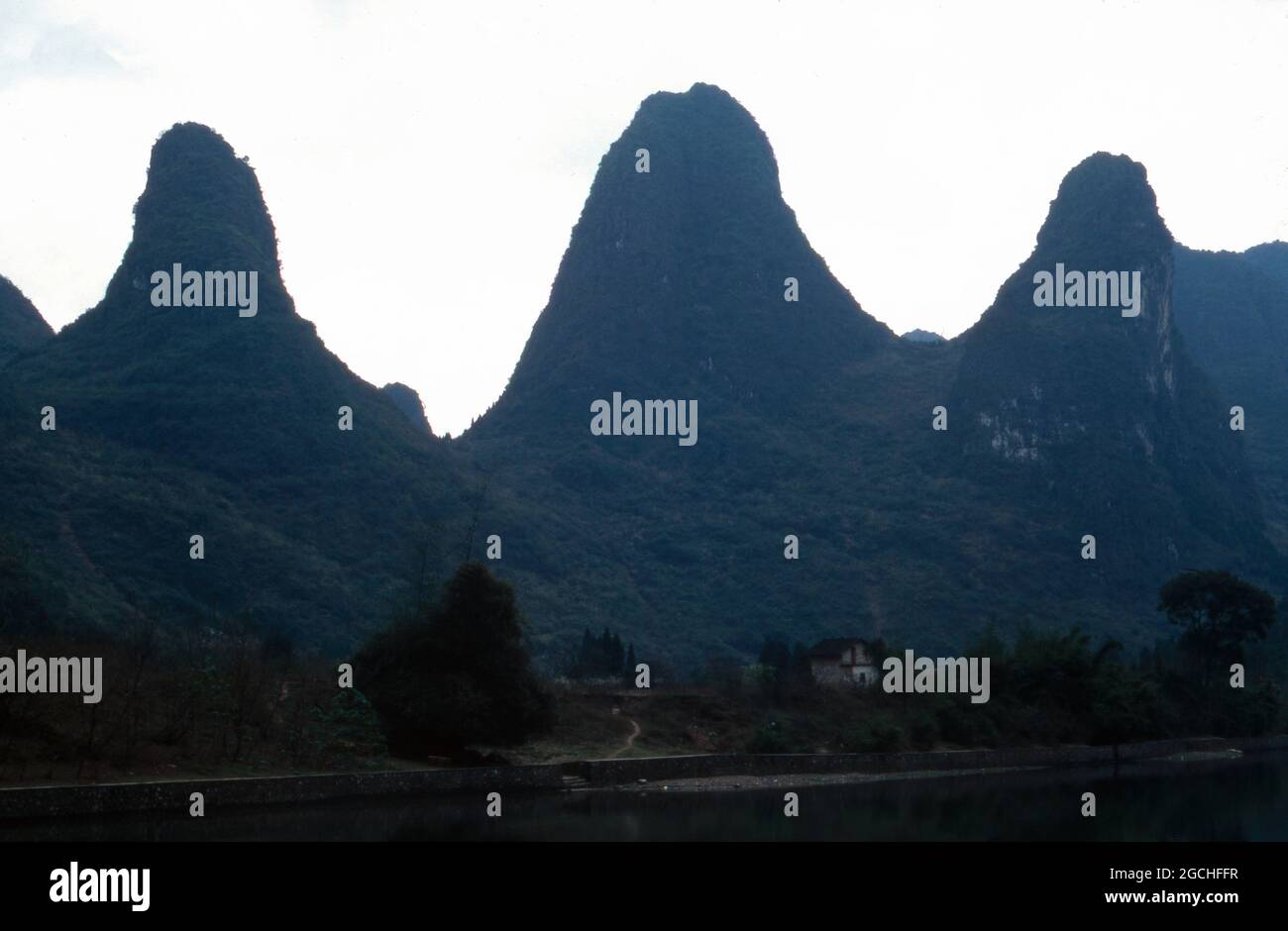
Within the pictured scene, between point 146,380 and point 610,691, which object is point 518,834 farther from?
point 146,380

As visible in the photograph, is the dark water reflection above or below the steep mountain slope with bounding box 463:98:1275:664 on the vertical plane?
below

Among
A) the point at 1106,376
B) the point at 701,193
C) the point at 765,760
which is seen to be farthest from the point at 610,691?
the point at 701,193

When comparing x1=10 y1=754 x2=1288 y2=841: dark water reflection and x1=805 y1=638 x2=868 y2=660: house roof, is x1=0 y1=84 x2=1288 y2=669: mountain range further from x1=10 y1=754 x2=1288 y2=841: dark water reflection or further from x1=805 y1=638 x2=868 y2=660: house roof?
x1=10 y1=754 x2=1288 y2=841: dark water reflection

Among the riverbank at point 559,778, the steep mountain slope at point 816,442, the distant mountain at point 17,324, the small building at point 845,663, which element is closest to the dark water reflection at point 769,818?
the riverbank at point 559,778

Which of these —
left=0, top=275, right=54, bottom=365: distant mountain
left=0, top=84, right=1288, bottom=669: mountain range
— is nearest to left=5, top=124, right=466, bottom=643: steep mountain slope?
left=0, top=84, right=1288, bottom=669: mountain range

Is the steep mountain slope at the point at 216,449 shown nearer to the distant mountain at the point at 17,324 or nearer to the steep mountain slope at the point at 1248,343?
the distant mountain at the point at 17,324

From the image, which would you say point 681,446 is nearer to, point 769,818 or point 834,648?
point 834,648
